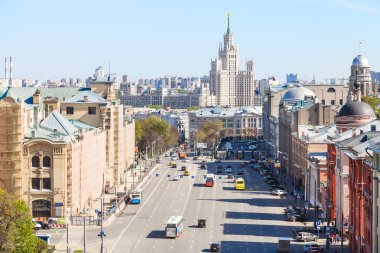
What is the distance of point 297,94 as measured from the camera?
607ft

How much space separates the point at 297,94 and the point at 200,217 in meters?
88.9

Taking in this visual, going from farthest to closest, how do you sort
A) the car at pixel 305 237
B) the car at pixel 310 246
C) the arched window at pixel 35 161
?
the arched window at pixel 35 161 → the car at pixel 305 237 → the car at pixel 310 246

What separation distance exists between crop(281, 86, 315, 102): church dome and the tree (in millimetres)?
116582

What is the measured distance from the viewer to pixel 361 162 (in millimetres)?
73438

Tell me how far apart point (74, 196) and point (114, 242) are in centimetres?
1782

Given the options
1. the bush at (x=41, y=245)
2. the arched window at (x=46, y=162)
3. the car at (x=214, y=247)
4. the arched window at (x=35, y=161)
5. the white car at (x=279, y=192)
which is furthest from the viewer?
the white car at (x=279, y=192)

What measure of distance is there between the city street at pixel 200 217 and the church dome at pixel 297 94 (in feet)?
144

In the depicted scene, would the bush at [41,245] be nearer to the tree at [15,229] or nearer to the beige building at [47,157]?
the tree at [15,229]

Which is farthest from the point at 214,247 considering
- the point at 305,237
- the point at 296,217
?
the point at 296,217

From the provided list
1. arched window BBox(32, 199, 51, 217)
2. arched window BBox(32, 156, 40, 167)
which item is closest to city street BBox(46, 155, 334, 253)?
arched window BBox(32, 199, 51, 217)

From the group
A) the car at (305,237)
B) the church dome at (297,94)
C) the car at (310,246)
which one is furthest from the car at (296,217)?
the church dome at (297,94)

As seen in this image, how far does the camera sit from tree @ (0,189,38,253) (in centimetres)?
6788

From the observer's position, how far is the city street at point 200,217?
80.8 metres

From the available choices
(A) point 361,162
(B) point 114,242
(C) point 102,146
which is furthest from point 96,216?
(A) point 361,162
